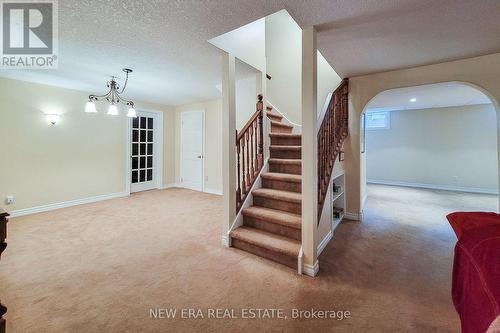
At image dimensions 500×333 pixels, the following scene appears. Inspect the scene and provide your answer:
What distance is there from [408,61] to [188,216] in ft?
12.8

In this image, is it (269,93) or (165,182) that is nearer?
(269,93)

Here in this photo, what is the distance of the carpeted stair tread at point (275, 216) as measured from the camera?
93.0 inches

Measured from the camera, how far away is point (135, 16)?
1.90m

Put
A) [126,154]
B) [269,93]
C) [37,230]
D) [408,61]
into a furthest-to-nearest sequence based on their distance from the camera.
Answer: [126,154] → [269,93] → [37,230] → [408,61]

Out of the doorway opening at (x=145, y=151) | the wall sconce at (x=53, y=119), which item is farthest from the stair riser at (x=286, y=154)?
the wall sconce at (x=53, y=119)

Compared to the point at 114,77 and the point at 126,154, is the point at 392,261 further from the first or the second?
the point at 126,154

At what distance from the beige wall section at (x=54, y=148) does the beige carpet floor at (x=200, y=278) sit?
743mm

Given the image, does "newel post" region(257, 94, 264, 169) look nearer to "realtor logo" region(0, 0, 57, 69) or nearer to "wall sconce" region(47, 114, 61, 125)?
"realtor logo" region(0, 0, 57, 69)

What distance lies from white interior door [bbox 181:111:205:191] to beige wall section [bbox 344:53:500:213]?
11.8 feet

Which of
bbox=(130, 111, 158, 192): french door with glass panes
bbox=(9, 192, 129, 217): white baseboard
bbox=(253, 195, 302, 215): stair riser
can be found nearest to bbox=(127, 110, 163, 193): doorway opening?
bbox=(130, 111, 158, 192): french door with glass panes

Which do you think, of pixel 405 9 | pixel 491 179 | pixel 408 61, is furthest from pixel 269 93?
pixel 491 179

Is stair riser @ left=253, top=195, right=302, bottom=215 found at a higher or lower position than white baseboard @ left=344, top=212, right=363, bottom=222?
higher

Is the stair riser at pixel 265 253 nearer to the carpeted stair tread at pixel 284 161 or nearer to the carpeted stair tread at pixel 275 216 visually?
the carpeted stair tread at pixel 275 216

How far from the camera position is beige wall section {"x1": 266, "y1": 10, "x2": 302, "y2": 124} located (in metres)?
4.14
